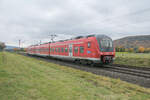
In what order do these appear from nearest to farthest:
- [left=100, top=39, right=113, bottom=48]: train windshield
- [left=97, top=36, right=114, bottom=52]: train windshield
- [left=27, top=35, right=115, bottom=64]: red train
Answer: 1. [left=27, top=35, right=115, bottom=64]: red train
2. [left=97, top=36, right=114, bottom=52]: train windshield
3. [left=100, top=39, right=113, bottom=48]: train windshield

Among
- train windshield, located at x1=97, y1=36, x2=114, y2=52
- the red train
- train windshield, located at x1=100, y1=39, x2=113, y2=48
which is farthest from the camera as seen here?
train windshield, located at x1=100, y1=39, x2=113, y2=48

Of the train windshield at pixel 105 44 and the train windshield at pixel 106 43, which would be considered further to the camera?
the train windshield at pixel 106 43

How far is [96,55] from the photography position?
11539 millimetres

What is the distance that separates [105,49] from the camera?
39.4ft

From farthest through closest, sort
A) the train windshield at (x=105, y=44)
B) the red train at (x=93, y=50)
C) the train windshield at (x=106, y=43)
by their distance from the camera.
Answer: the train windshield at (x=106, y=43) < the train windshield at (x=105, y=44) < the red train at (x=93, y=50)

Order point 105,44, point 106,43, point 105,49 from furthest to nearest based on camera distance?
point 106,43 → point 105,44 → point 105,49

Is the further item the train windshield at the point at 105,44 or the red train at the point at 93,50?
the train windshield at the point at 105,44

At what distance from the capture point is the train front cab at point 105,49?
11.7 meters

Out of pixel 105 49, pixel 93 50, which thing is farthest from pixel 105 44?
pixel 93 50

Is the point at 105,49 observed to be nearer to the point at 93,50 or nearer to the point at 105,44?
the point at 105,44

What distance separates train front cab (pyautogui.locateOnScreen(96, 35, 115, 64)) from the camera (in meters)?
11.7

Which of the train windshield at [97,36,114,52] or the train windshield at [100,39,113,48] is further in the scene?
the train windshield at [100,39,113,48]

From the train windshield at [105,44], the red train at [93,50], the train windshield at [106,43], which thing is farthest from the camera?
the train windshield at [106,43]

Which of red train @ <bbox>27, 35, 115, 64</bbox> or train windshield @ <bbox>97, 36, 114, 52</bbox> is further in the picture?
train windshield @ <bbox>97, 36, 114, 52</bbox>
